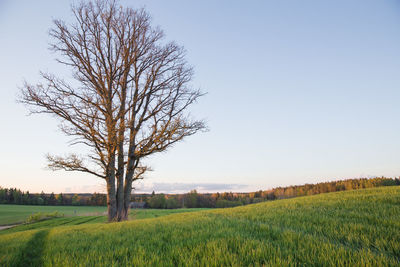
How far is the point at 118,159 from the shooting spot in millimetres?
13289

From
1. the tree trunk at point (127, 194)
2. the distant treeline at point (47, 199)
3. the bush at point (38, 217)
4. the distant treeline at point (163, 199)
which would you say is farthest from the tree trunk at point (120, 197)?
the distant treeline at point (47, 199)

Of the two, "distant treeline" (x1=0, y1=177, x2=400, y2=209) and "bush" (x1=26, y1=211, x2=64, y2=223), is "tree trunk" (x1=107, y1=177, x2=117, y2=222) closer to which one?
"bush" (x1=26, y1=211, x2=64, y2=223)

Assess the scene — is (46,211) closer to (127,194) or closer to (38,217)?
(38,217)

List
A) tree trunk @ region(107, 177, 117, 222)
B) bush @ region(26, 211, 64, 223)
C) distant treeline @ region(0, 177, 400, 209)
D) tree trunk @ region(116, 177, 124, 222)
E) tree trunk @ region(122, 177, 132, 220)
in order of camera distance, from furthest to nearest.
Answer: distant treeline @ region(0, 177, 400, 209) → bush @ region(26, 211, 64, 223) → tree trunk @ region(122, 177, 132, 220) → tree trunk @ region(116, 177, 124, 222) → tree trunk @ region(107, 177, 117, 222)

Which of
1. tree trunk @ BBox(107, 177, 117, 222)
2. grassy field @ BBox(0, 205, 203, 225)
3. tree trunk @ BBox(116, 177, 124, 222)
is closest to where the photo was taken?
tree trunk @ BBox(107, 177, 117, 222)

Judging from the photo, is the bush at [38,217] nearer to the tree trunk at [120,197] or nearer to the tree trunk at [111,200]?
the tree trunk at [120,197]

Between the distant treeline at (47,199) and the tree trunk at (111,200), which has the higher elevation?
the tree trunk at (111,200)

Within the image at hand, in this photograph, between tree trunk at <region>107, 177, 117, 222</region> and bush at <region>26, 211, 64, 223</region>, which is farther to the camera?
bush at <region>26, 211, 64, 223</region>

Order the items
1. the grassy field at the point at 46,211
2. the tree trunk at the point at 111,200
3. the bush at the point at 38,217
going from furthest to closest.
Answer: the grassy field at the point at 46,211 < the bush at the point at 38,217 < the tree trunk at the point at 111,200

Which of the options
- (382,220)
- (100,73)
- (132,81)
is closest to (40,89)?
(100,73)

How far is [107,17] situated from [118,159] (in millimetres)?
10469

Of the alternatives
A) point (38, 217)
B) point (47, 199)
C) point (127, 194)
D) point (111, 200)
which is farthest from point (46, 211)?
point (111, 200)

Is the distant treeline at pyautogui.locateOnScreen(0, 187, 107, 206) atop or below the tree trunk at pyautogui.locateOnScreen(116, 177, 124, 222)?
below

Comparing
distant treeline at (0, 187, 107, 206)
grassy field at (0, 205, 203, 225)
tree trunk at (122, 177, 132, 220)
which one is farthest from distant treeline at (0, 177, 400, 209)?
tree trunk at (122, 177, 132, 220)
